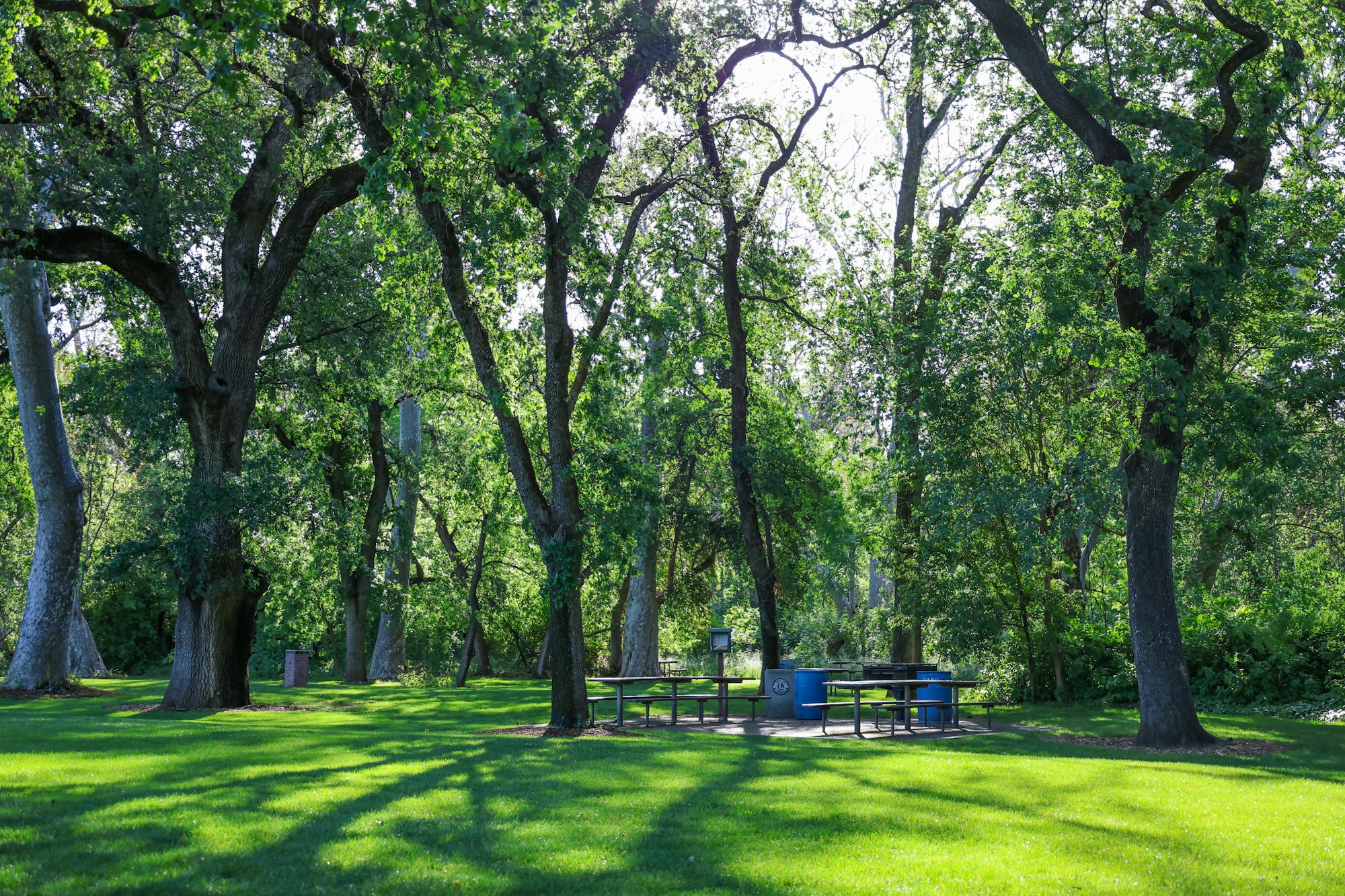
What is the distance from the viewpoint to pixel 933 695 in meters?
18.3

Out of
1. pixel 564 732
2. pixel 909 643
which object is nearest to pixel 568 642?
pixel 564 732

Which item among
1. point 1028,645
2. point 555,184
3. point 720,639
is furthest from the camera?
point 1028,645

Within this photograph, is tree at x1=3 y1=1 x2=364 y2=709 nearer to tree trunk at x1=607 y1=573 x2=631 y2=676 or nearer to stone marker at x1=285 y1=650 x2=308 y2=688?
stone marker at x1=285 y1=650 x2=308 y2=688

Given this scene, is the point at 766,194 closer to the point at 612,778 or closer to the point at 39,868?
the point at 612,778

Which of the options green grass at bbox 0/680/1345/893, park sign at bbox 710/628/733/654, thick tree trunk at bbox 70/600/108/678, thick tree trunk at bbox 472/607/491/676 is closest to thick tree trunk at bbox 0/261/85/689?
thick tree trunk at bbox 70/600/108/678

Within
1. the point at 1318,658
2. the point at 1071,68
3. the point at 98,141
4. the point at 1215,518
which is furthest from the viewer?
the point at 1215,518

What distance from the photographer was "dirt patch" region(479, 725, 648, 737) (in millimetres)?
13695

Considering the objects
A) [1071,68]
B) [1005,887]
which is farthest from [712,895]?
[1071,68]

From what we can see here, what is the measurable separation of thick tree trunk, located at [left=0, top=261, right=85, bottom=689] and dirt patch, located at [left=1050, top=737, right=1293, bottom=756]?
1787 centimetres

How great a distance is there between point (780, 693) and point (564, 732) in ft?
18.9

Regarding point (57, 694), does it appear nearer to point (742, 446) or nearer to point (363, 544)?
point (363, 544)

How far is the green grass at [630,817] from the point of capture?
559 cm

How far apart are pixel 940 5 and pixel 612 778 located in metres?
13.3

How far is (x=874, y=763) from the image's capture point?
10.8 metres
